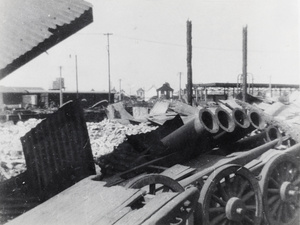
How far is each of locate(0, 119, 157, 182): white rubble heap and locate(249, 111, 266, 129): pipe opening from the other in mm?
4650

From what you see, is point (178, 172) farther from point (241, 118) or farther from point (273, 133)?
point (273, 133)

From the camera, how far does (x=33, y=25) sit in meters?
3.55

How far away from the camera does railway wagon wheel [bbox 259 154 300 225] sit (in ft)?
15.3

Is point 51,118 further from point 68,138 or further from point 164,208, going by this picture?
point 164,208

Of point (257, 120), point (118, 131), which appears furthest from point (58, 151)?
point (118, 131)

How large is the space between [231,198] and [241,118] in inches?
69.8

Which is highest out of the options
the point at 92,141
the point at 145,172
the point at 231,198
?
the point at 145,172

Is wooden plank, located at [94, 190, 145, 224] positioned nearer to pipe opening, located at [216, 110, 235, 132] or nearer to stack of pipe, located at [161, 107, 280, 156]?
stack of pipe, located at [161, 107, 280, 156]

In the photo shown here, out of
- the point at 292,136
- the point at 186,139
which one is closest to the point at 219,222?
the point at 186,139

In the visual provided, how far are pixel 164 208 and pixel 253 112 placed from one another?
332 cm

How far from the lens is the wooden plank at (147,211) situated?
114 inches

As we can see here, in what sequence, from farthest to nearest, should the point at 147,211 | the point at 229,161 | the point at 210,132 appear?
the point at 210,132, the point at 229,161, the point at 147,211

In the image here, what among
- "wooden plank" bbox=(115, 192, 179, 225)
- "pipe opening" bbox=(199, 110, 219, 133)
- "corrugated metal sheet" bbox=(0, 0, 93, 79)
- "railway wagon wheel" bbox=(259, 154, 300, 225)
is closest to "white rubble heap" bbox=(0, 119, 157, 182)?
"corrugated metal sheet" bbox=(0, 0, 93, 79)

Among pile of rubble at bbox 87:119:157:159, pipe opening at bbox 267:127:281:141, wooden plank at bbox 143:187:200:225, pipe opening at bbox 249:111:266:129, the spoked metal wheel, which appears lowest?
pile of rubble at bbox 87:119:157:159
